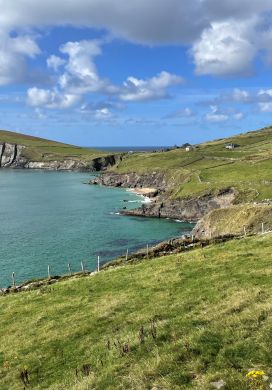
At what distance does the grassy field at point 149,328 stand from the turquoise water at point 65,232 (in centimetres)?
3738

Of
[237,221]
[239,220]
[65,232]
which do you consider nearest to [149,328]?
[239,220]

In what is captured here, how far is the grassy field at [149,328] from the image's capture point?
16188mm

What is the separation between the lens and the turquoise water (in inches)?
3068

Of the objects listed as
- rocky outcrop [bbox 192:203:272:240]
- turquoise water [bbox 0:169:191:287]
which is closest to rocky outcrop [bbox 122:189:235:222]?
turquoise water [bbox 0:169:191:287]

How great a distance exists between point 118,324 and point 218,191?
115232 millimetres

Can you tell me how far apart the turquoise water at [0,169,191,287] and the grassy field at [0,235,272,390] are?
37384 millimetres

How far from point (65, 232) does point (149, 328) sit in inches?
3441

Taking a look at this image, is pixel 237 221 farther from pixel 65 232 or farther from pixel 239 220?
pixel 65 232

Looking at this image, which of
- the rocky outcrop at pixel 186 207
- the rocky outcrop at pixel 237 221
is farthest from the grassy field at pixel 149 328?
the rocky outcrop at pixel 186 207

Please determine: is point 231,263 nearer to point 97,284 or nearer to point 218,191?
point 97,284

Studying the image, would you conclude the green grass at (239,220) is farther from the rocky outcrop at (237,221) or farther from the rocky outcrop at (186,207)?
the rocky outcrop at (186,207)

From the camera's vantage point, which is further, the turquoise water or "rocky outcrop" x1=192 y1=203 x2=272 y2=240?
the turquoise water

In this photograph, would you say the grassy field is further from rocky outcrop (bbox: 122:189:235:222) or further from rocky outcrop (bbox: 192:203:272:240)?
rocky outcrop (bbox: 122:189:235:222)

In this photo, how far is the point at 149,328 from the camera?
21.1m
